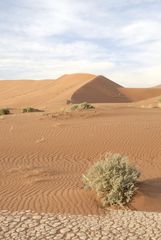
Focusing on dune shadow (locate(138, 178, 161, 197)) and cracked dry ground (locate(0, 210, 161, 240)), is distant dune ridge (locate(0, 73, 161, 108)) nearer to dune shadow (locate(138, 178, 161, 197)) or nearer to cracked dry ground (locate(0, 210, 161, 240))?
dune shadow (locate(138, 178, 161, 197))

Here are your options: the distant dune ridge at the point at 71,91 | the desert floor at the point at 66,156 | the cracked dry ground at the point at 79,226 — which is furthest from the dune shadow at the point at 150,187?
the distant dune ridge at the point at 71,91

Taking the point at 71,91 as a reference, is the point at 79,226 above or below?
below

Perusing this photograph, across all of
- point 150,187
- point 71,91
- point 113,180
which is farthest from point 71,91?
point 113,180

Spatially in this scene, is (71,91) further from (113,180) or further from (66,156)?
(113,180)

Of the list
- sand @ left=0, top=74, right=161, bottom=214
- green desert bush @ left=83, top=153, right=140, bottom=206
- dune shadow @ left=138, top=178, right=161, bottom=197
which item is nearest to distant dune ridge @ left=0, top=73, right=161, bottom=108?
sand @ left=0, top=74, right=161, bottom=214

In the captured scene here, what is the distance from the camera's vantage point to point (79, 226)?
825 centimetres

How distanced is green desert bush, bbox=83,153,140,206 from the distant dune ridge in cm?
4362

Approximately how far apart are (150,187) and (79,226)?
366 centimetres

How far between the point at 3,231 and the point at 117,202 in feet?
10.0

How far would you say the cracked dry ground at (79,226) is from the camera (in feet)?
25.4

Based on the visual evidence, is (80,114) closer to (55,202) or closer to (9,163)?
(9,163)

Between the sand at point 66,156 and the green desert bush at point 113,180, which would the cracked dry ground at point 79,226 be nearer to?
the sand at point 66,156

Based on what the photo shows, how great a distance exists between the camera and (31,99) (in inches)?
2377

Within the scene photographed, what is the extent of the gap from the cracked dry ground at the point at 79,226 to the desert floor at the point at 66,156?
2.74ft
